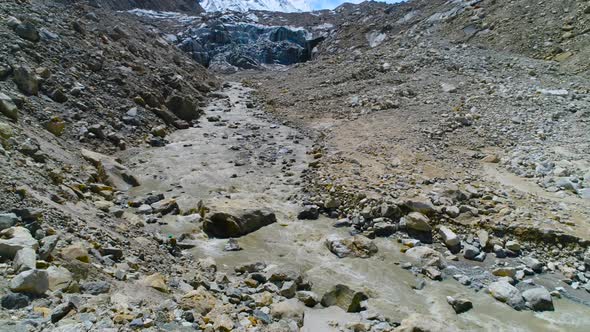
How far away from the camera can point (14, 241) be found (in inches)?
168

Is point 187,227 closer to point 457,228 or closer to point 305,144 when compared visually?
point 457,228

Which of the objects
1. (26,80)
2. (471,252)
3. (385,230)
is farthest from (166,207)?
(471,252)

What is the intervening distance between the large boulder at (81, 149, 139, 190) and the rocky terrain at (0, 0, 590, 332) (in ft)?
0.17

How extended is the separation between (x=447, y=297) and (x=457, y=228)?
2.24 m

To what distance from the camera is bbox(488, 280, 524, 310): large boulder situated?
19.4 feet

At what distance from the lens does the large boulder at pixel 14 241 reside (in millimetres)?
4105

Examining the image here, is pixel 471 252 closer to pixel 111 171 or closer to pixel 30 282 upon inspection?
pixel 30 282

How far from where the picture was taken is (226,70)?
126 feet

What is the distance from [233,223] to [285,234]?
3.51ft

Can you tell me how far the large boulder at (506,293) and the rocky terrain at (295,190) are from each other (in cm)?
2

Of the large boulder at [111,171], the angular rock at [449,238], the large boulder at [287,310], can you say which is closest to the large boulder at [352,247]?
the angular rock at [449,238]

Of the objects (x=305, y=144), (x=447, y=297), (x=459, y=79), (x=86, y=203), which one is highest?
(x=459, y=79)

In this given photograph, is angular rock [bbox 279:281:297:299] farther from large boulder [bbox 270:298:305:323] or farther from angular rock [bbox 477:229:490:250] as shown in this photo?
angular rock [bbox 477:229:490:250]

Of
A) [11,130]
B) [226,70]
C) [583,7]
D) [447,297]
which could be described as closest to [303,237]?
[447,297]
